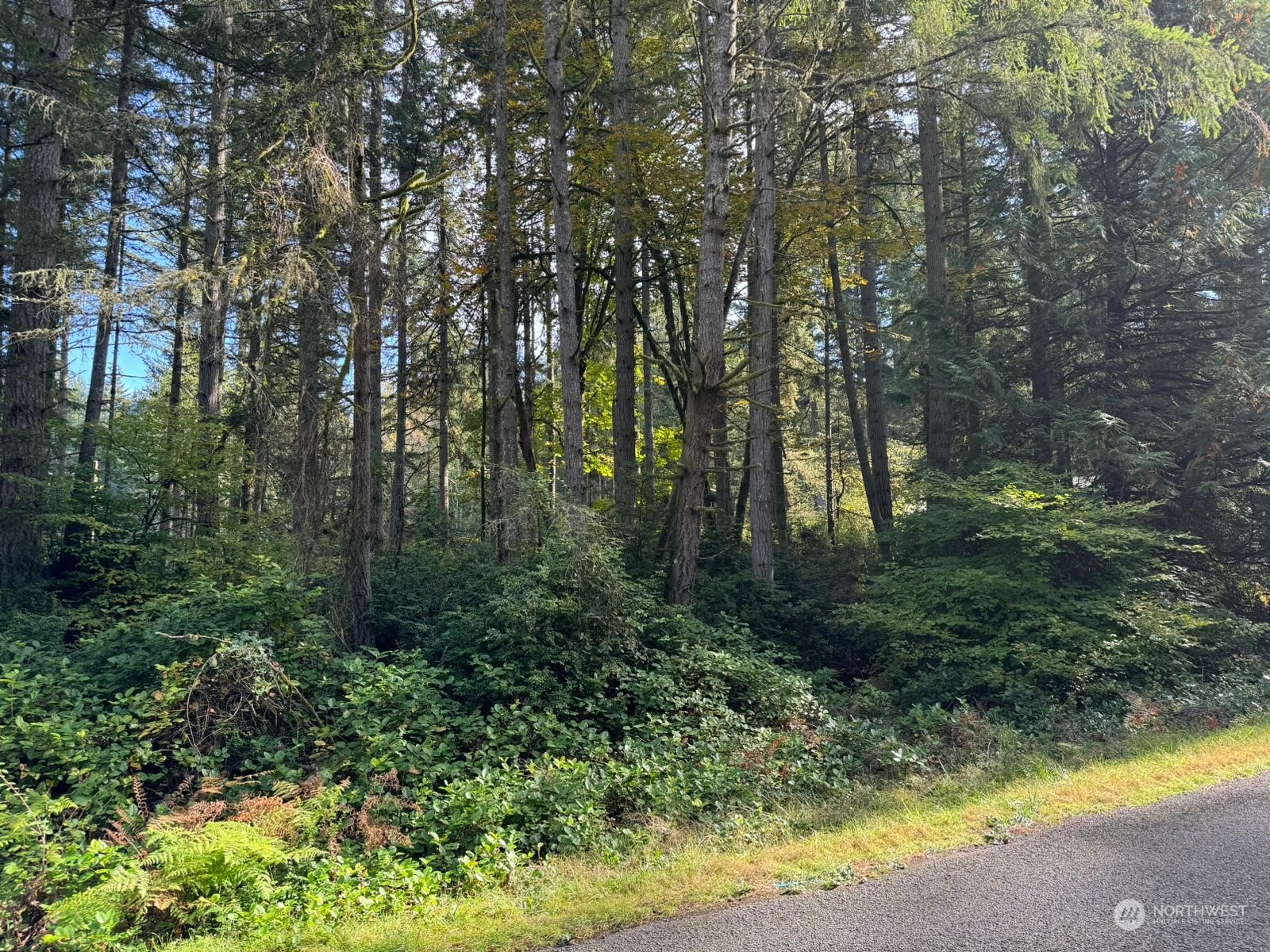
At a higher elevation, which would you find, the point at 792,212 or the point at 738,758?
the point at 792,212

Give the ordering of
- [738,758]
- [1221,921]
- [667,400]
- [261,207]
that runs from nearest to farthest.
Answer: [1221,921] → [738,758] → [261,207] → [667,400]

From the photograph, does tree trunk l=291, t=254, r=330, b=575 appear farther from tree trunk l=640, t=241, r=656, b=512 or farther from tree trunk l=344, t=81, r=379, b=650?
tree trunk l=640, t=241, r=656, b=512

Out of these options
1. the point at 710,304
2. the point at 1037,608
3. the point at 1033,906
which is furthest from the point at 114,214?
the point at 1037,608

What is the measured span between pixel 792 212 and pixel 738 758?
10887 millimetres

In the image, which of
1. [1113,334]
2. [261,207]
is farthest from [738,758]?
[1113,334]

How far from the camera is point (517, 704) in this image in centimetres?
733

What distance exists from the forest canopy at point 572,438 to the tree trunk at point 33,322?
70 mm

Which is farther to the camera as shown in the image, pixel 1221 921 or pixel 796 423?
pixel 796 423

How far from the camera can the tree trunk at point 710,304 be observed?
31.1ft

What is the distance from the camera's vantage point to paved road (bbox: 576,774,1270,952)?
11.9 feet

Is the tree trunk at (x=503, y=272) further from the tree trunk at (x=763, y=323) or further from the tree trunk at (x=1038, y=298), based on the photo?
the tree trunk at (x=1038, y=298)

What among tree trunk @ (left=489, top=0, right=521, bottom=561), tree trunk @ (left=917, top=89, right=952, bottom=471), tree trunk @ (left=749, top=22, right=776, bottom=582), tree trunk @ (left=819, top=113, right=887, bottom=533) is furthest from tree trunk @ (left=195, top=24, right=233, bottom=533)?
tree trunk @ (left=917, top=89, right=952, bottom=471)

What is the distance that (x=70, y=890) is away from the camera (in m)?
4.57

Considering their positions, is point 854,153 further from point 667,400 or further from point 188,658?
point 188,658
